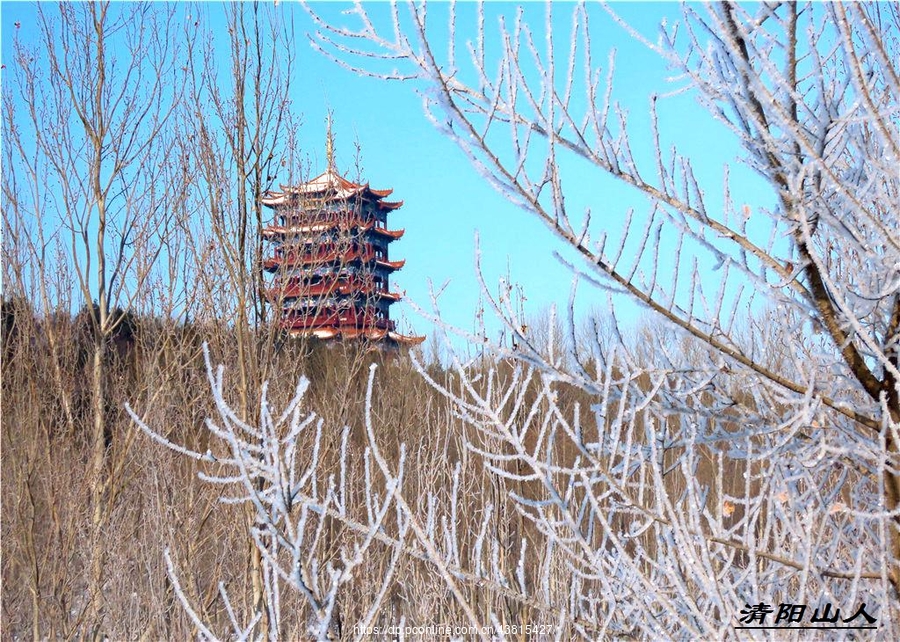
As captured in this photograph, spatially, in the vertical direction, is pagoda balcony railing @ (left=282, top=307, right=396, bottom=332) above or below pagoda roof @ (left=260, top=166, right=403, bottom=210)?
below

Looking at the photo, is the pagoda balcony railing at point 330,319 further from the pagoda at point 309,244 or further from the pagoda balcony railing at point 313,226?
the pagoda balcony railing at point 313,226

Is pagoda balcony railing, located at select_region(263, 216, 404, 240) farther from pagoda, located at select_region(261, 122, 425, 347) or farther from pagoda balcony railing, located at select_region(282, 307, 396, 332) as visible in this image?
pagoda balcony railing, located at select_region(282, 307, 396, 332)

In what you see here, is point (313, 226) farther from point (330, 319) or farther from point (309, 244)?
point (330, 319)

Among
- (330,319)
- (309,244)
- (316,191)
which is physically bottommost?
(330,319)

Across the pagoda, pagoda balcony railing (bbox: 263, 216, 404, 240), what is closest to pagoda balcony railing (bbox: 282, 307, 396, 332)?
the pagoda

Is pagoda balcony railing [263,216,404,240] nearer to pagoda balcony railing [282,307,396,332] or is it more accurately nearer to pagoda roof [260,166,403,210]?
pagoda roof [260,166,403,210]

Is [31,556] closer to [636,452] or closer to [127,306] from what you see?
[127,306]

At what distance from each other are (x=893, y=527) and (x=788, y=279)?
574 mm

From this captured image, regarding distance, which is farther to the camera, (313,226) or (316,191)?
(316,191)

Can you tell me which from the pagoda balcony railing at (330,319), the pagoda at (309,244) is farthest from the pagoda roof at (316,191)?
the pagoda balcony railing at (330,319)

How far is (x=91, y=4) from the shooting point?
5.45m

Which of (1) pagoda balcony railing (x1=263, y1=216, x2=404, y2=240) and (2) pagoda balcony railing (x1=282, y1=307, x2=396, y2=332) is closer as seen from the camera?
(1) pagoda balcony railing (x1=263, y1=216, x2=404, y2=240)

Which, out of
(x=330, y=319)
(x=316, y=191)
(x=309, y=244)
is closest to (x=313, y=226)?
(x=309, y=244)

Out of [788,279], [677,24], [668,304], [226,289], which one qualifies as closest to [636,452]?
[668,304]
